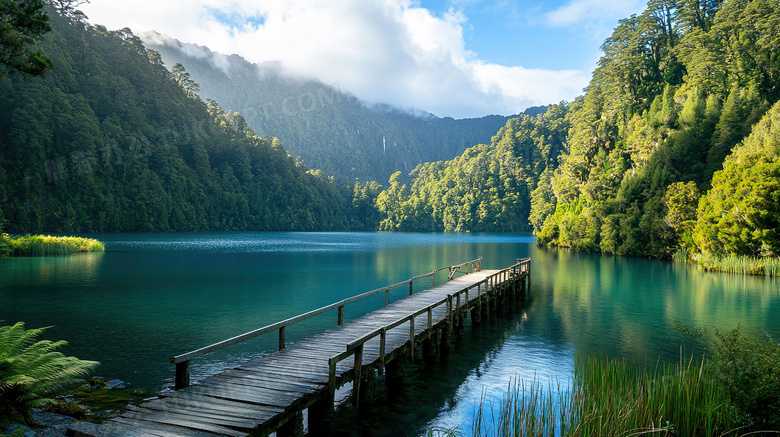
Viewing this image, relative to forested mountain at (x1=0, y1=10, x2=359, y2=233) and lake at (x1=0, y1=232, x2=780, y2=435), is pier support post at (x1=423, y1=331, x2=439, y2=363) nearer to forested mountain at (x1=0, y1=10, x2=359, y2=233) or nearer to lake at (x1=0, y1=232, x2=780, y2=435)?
lake at (x1=0, y1=232, x2=780, y2=435)

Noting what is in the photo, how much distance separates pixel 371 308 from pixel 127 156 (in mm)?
105293

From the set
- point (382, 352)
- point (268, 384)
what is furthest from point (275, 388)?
point (382, 352)

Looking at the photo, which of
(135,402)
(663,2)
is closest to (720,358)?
(135,402)

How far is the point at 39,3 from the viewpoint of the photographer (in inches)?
543

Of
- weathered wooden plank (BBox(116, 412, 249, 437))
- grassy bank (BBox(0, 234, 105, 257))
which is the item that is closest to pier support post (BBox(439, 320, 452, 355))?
weathered wooden plank (BBox(116, 412, 249, 437))

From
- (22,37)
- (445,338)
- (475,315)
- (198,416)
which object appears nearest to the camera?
(198,416)

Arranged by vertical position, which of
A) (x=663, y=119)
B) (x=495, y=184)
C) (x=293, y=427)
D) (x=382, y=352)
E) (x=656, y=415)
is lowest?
(x=293, y=427)

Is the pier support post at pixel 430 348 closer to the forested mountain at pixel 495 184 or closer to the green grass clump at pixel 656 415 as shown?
the green grass clump at pixel 656 415

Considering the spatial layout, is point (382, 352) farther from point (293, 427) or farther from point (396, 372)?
point (293, 427)

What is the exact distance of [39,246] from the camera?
45.9 meters

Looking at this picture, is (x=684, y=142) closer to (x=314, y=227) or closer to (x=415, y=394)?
(x=415, y=394)

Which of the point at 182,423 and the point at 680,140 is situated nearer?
the point at 182,423

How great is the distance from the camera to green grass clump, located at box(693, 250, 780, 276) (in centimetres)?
3434

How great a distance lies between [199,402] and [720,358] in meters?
8.69
